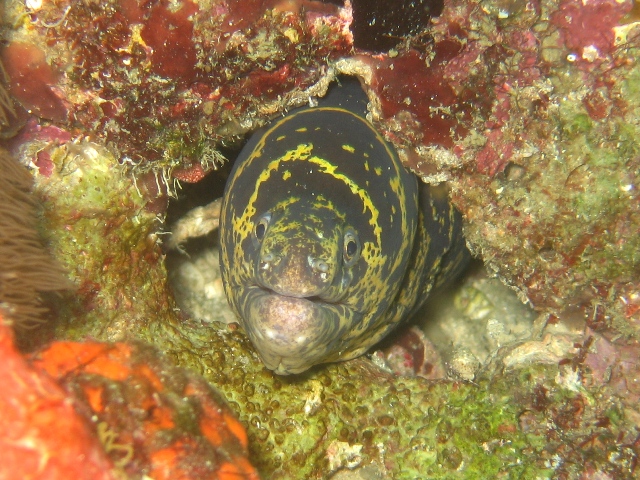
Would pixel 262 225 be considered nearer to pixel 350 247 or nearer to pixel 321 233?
pixel 321 233

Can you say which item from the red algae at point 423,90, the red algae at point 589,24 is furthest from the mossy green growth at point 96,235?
the red algae at point 589,24

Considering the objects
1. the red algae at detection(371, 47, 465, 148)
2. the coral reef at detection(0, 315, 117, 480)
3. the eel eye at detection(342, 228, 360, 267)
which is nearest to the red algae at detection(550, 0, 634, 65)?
the red algae at detection(371, 47, 465, 148)

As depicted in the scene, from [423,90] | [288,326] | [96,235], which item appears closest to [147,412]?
[288,326]

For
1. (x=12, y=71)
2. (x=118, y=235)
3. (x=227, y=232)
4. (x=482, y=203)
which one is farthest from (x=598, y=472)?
(x=12, y=71)

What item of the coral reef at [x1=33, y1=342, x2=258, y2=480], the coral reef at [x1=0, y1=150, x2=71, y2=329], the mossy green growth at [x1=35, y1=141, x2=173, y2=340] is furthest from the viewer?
the mossy green growth at [x1=35, y1=141, x2=173, y2=340]

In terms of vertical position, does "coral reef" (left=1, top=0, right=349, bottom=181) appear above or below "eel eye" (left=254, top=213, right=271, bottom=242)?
above

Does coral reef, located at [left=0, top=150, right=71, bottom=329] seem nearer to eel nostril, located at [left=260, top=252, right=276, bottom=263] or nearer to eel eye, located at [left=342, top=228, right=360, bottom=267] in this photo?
eel nostril, located at [left=260, top=252, right=276, bottom=263]

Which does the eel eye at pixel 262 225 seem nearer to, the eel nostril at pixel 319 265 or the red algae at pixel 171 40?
the eel nostril at pixel 319 265
